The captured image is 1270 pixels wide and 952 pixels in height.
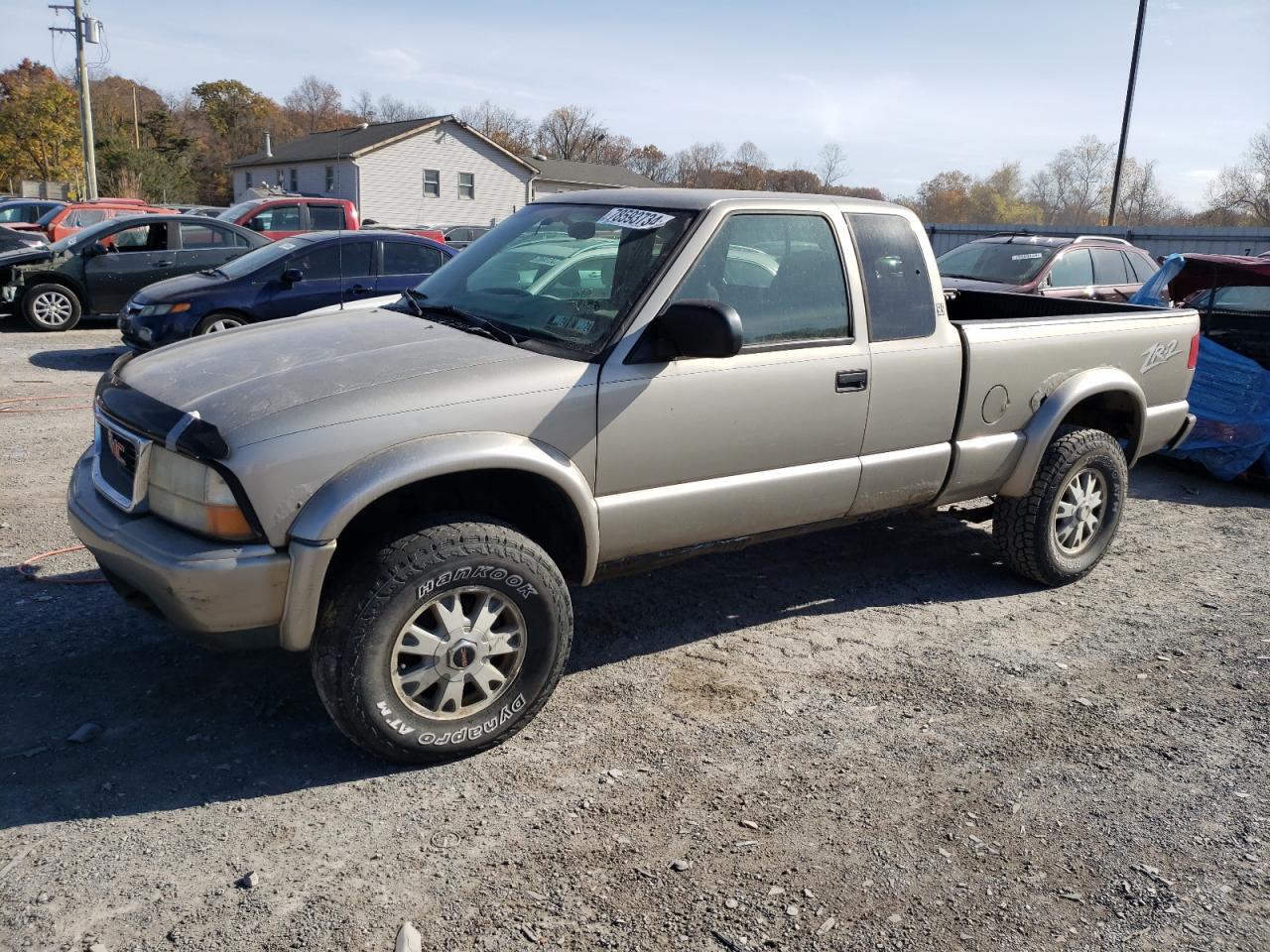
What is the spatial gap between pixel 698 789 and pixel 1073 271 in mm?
10866

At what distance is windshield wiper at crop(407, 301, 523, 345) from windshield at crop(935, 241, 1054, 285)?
28.8ft

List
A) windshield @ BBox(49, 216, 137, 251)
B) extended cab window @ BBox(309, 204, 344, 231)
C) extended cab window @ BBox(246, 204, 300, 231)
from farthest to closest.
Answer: extended cab window @ BBox(309, 204, 344, 231) < extended cab window @ BBox(246, 204, 300, 231) < windshield @ BBox(49, 216, 137, 251)

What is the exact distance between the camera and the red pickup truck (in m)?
16.8

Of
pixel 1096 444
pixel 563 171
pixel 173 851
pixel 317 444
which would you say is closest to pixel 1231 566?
pixel 1096 444

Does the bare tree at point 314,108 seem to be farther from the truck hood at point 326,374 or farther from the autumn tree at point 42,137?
the truck hood at point 326,374

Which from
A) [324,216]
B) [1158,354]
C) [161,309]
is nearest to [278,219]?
[324,216]

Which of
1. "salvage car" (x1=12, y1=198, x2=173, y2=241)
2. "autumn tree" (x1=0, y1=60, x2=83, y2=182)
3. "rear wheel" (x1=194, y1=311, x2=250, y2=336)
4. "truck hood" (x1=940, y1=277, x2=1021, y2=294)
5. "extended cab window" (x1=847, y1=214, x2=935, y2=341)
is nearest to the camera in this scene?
"extended cab window" (x1=847, y1=214, x2=935, y2=341)

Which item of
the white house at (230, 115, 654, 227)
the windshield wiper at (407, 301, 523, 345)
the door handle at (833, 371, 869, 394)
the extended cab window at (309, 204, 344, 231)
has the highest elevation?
the white house at (230, 115, 654, 227)

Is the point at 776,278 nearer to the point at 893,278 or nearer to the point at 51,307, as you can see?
the point at 893,278

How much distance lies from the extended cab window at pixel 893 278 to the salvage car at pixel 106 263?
36.8ft

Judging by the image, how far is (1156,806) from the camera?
3512mm

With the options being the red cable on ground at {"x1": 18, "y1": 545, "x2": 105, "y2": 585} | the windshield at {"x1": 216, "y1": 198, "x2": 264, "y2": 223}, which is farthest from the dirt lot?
the windshield at {"x1": 216, "y1": 198, "x2": 264, "y2": 223}

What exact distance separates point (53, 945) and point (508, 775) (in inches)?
55.3

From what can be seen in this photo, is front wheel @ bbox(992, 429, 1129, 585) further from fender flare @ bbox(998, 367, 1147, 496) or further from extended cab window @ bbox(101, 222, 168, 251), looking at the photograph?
extended cab window @ bbox(101, 222, 168, 251)
